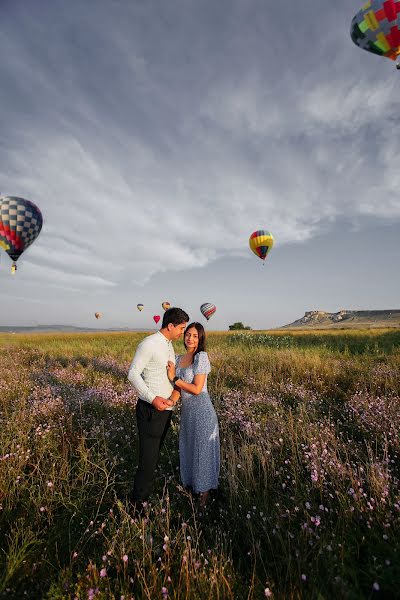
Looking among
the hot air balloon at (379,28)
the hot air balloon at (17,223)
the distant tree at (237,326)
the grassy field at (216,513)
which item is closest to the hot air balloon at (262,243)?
the hot air balloon at (379,28)

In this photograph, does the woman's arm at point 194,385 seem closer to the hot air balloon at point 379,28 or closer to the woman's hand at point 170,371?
the woman's hand at point 170,371

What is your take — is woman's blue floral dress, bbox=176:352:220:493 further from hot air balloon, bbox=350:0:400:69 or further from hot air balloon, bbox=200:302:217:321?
hot air balloon, bbox=200:302:217:321

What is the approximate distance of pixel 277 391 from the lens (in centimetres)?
838

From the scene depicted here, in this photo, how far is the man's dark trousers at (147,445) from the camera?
3.67 metres

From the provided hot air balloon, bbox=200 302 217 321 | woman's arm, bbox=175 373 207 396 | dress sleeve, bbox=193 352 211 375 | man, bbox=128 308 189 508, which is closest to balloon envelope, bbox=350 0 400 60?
man, bbox=128 308 189 508

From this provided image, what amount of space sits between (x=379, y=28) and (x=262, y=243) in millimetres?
16748

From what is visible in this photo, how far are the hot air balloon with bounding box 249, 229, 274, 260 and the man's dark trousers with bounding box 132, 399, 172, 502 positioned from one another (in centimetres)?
2773

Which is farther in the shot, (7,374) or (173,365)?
(7,374)

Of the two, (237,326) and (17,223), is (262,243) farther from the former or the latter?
(237,326)

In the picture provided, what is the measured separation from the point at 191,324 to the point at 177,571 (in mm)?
2575

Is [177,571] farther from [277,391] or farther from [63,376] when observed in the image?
[63,376]

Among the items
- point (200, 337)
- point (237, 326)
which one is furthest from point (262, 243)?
point (237, 326)

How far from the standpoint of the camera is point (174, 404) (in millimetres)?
3736

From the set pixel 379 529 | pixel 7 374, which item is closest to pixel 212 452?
pixel 379 529
